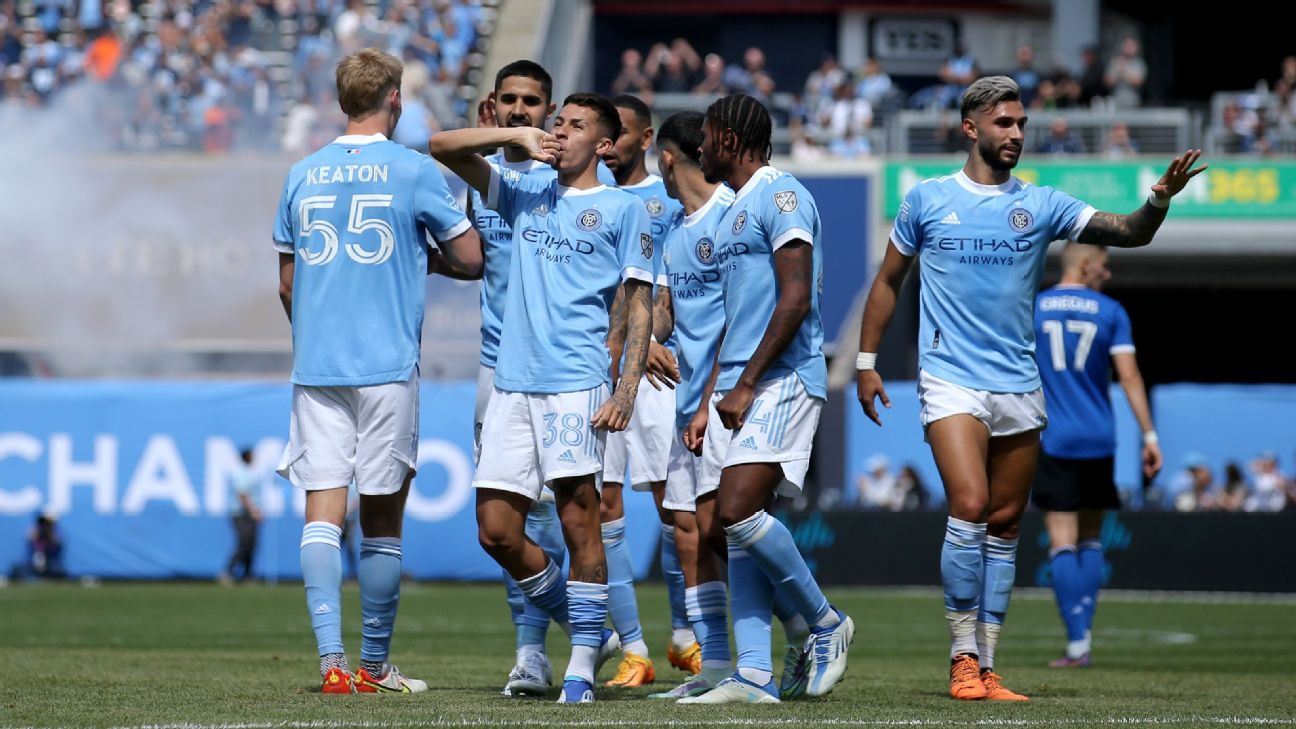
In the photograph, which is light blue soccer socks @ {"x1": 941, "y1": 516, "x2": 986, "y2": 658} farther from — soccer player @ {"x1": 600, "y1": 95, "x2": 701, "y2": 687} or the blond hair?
the blond hair

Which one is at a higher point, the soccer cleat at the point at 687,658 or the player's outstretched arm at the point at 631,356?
the player's outstretched arm at the point at 631,356

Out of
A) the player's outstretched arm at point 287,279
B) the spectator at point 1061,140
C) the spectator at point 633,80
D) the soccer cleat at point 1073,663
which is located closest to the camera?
the player's outstretched arm at point 287,279

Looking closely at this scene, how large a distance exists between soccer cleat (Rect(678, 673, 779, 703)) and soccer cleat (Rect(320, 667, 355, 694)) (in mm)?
1235

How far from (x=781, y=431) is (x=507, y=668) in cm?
291

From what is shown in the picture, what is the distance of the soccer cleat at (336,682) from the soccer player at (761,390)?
127 cm

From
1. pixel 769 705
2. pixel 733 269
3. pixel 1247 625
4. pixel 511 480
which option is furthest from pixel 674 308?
pixel 1247 625

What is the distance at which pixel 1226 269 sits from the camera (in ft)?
87.7

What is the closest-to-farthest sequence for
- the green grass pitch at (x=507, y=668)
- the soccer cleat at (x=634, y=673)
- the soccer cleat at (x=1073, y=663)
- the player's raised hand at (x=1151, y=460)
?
the green grass pitch at (x=507, y=668) → the soccer cleat at (x=634, y=673) → the soccer cleat at (x=1073, y=663) → the player's raised hand at (x=1151, y=460)

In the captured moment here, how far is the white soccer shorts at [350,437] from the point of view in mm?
6977

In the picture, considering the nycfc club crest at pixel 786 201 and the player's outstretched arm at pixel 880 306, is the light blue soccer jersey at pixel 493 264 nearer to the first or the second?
the nycfc club crest at pixel 786 201

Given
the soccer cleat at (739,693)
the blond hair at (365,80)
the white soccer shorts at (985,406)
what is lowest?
the soccer cleat at (739,693)

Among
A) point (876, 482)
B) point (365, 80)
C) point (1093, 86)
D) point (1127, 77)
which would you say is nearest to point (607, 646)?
point (365, 80)

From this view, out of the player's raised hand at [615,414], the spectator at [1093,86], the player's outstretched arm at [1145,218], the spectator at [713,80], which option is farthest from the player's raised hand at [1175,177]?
the spectator at [713,80]

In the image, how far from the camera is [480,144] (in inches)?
260
